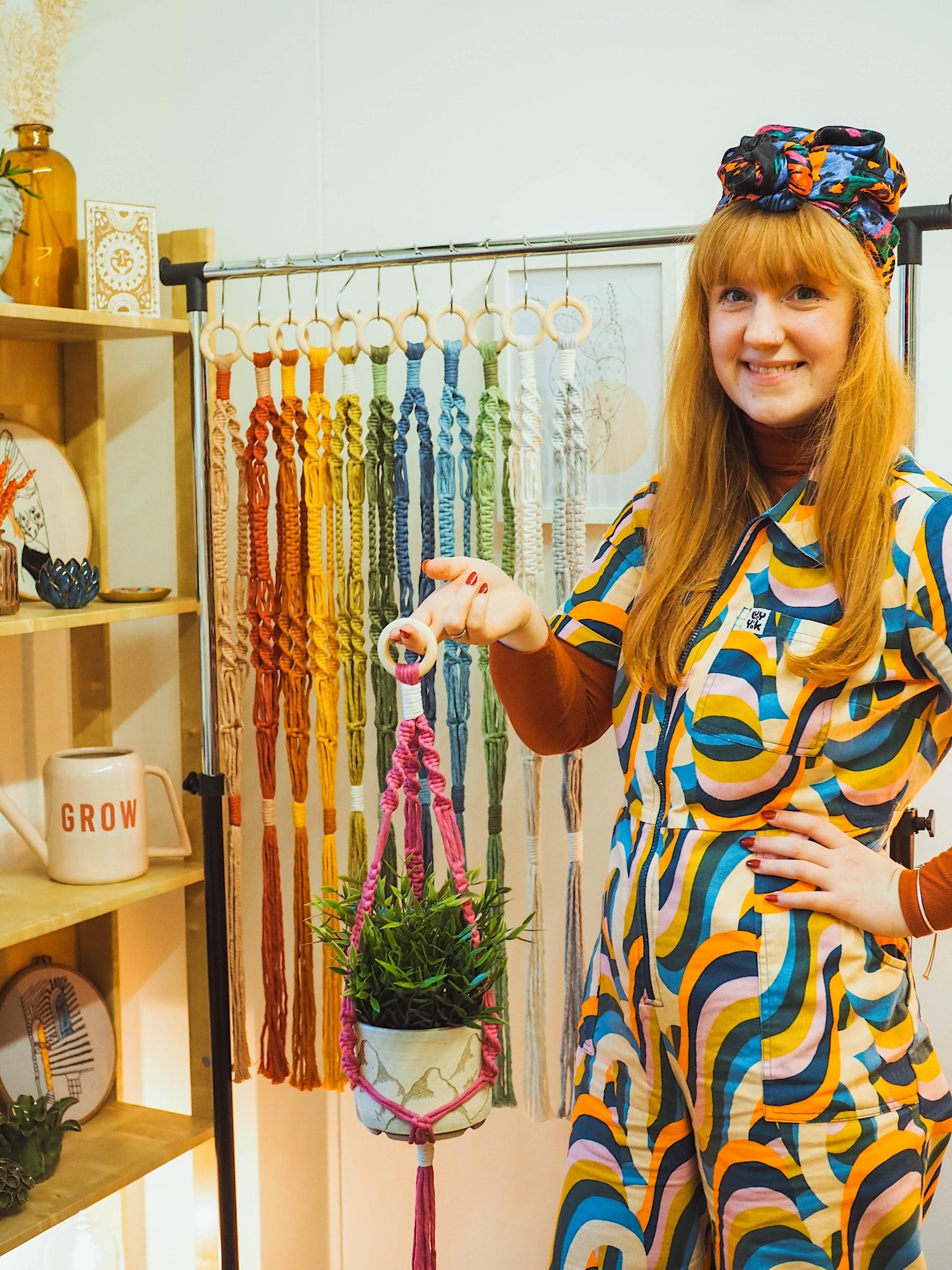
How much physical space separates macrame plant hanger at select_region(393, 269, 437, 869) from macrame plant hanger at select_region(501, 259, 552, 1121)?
119 millimetres

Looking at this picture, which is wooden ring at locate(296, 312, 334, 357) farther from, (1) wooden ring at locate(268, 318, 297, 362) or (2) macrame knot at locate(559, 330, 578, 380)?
(2) macrame knot at locate(559, 330, 578, 380)

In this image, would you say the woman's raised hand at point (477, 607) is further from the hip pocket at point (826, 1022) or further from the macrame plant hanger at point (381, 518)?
the macrame plant hanger at point (381, 518)

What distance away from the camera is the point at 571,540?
65.2 inches

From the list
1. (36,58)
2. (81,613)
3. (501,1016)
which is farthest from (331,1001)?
(36,58)

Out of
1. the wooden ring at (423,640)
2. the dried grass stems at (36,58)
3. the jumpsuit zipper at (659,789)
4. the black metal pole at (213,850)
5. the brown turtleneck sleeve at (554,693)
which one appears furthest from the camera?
the black metal pole at (213,850)

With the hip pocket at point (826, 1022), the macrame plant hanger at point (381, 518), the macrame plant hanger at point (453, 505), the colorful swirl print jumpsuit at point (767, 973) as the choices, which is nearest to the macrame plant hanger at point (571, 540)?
the macrame plant hanger at point (453, 505)

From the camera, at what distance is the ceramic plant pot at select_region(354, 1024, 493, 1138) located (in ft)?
3.70

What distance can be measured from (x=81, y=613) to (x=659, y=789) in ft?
3.04

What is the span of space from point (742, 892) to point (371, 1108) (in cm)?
39

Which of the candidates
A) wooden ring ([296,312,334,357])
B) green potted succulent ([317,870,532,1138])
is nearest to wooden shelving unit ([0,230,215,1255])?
wooden ring ([296,312,334,357])

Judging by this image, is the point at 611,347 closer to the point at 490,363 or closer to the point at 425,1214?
the point at 490,363

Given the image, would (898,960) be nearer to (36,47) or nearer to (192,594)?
(192,594)

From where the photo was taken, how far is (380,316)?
1743 millimetres

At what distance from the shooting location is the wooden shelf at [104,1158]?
66.0 inches
